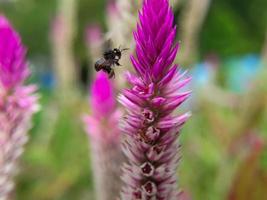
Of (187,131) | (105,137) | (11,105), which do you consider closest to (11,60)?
(11,105)

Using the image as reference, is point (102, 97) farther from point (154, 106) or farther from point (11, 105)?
point (154, 106)

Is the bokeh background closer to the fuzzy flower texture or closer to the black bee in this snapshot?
the black bee

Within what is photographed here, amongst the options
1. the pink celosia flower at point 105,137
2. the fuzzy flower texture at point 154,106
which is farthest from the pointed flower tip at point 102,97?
the fuzzy flower texture at point 154,106

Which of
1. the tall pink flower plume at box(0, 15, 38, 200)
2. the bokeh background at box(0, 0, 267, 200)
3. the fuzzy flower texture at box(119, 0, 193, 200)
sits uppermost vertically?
the bokeh background at box(0, 0, 267, 200)

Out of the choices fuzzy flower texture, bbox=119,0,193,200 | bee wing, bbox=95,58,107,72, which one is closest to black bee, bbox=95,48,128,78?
bee wing, bbox=95,58,107,72

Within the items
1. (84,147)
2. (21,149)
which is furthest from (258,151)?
(84,147)

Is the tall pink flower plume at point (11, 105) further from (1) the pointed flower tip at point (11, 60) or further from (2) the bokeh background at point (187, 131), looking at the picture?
(2) the bokeh background at point (187, 131)
